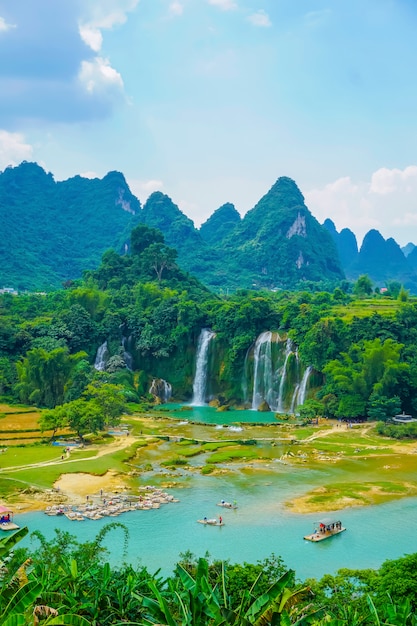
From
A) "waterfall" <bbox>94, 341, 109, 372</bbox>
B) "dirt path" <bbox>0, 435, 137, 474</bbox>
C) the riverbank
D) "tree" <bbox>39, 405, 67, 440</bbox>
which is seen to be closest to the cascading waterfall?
the riverbank

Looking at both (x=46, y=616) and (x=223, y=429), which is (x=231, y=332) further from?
(x=46, y=616)

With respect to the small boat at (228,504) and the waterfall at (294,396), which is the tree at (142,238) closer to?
the waterfall at (294,396)

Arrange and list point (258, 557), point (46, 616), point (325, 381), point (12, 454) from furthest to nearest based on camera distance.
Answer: point (325, 381)
point (12, 454)
point (258, 557)
point (46, 616)

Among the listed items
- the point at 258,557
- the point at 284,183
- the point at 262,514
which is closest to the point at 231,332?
the point at 262,514

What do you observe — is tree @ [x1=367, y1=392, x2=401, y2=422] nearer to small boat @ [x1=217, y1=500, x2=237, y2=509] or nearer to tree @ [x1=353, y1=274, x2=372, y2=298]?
small boat @ [x1=217, y1=500, x2=237, y2=509]

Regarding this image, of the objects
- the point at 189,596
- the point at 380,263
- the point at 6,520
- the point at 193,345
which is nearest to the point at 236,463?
the point at 6,520
